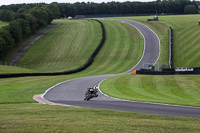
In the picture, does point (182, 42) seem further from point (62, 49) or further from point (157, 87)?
point (157, 87)

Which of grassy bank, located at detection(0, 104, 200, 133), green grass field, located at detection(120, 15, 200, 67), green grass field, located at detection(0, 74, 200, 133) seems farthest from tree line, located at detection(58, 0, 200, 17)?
grassy bank, located at detection(0, 104, 200, 133)

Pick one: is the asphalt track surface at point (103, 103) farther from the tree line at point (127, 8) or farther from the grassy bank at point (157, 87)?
the tree line at point (127, 8)

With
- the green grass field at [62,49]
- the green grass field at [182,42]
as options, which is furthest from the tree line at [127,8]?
the green grass field at [182,42]

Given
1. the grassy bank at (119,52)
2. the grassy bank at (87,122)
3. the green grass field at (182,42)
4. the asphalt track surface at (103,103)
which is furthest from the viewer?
the grassy bank at (119,52)

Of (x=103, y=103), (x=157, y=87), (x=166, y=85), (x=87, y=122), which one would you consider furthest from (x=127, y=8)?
(x=87, y=122)

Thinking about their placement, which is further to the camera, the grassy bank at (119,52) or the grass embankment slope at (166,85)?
the grassy bank at (119,52)

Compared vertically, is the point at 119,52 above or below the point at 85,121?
below

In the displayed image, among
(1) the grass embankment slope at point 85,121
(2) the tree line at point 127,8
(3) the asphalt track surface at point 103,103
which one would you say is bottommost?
(3) the asphalt track surface at point 103,103

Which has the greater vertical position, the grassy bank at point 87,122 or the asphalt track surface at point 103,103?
the grassy bank at point 87,122

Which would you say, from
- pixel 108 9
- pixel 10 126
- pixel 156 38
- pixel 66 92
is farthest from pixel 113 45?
pixel 108 9

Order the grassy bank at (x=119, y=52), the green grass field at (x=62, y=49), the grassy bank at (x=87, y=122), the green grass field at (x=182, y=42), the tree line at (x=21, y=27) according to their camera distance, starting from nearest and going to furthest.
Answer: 1. the grassy bank at (x=87, y=122)
2. the green grass field at (x=182, y=42)
3. the grassy bank at (x=119, y=52)
4. the green grass field at (x=62, y=49)
5. the tree line at (x=21, y=27)

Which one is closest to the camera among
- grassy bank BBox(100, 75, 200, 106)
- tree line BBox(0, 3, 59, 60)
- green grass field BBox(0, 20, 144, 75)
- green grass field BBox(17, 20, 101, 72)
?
grassy bank BBox(100, 75, 200, 106)

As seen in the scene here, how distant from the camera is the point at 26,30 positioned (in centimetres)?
9594

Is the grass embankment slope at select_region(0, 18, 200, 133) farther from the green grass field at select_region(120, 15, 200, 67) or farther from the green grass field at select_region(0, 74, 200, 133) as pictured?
the green grass field at select_region(120, 15, 200, 67)
